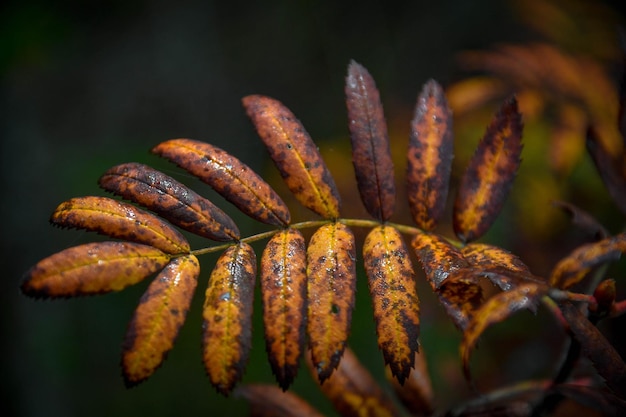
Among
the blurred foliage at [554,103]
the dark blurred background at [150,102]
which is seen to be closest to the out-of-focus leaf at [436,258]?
the blurred foliage at [554,103]

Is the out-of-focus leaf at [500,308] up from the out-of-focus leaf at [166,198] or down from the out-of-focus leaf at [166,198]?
down

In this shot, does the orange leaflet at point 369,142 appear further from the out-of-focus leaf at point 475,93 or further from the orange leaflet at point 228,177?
the out-of-focus leaf at point 475,93

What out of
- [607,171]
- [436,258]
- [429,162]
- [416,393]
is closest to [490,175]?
[429,162]

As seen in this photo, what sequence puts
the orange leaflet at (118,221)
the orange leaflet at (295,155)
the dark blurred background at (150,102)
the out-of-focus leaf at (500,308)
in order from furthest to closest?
the dark blurred background at (150,102), the orange leaflet at (295,155), the orange leaflet at (118,221), the out-of-focus leaf at (500,308)

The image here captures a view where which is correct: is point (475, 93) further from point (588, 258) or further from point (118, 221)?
point (118, 221)

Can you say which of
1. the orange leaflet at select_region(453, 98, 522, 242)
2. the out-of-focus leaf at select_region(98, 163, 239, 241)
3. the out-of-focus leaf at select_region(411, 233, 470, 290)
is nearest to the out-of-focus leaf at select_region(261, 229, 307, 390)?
the out-of-focus leaf at select_region(98, 163, 239, 241)

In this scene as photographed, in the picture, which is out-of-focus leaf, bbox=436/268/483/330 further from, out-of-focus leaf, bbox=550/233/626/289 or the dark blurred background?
the dark blurred background

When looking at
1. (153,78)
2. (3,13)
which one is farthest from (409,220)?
(3,13)
